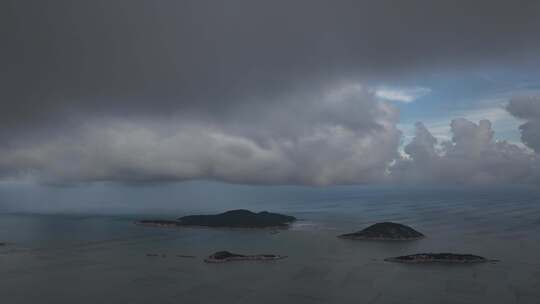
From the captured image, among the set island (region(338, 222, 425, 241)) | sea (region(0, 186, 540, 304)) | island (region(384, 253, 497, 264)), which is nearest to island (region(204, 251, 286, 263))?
sea (region(0, 186, 540, 304))

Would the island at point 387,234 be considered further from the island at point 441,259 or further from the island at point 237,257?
the island at point 237,257

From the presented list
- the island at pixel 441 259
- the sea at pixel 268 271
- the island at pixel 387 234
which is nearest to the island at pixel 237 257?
the sea at pixel 268 271

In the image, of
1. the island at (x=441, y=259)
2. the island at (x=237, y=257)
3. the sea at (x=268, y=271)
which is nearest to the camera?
the sea at (x=268, y=271)

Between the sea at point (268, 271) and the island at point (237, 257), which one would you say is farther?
the island at point (237, 257)

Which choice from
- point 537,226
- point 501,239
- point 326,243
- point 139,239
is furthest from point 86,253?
point 537,226

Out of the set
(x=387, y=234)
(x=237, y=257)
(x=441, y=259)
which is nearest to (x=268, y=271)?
(x=237, y=257)

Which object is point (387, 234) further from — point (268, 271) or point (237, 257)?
point (268, 271)

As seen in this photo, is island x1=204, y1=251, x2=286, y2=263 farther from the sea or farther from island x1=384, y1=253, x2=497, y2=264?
island x1=384, y1=253, x2=497, y2=264

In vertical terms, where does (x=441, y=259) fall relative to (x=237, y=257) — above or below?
above
